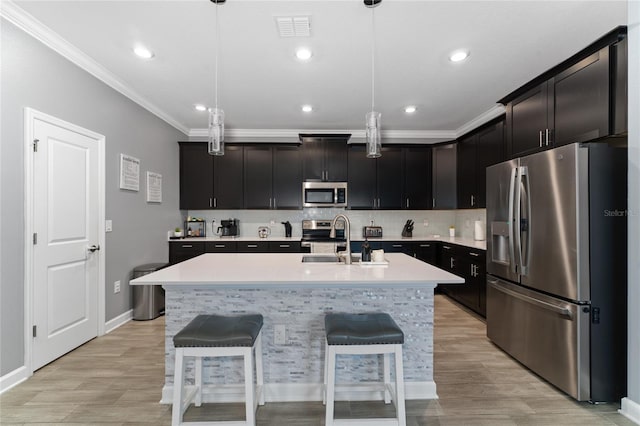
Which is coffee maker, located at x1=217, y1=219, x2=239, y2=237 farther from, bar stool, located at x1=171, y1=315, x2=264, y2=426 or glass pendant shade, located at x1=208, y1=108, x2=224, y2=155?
bar stool, located at x1=171, y1=315, x2=264, y2=426

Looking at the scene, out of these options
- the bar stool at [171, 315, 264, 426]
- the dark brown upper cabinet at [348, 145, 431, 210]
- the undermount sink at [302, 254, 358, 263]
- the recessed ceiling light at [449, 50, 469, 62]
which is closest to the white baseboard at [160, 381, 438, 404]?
the bar stool at [171, 315, 264, 426]

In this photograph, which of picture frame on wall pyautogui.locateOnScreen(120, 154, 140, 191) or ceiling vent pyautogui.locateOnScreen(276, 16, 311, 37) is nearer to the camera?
ceiling vent pyautogui.locateOnScreen(276, 16, 311, 37)

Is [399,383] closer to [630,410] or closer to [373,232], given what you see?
[630,410]

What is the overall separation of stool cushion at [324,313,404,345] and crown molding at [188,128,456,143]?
3.91 metres

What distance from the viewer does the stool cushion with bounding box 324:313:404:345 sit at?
1.71 metres

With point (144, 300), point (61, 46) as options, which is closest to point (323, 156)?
point (144, 300)

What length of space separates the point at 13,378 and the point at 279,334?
1.98m

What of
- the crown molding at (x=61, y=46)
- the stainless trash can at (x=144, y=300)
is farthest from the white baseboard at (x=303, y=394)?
the crown molding at (x=61, y=46)

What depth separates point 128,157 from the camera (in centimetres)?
371

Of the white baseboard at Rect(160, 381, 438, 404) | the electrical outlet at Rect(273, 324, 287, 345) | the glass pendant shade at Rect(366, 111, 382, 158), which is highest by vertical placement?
the glass pendant shade at Rect(366, 111, 382, 158)

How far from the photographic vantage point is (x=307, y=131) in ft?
17.4

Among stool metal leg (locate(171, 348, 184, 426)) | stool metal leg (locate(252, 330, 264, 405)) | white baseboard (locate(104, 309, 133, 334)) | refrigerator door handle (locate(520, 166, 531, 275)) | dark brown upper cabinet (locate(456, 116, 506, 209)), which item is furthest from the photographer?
dark brown upper cabinet (locate(456, 116, 506, 209))

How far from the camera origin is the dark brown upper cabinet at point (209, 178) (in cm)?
511

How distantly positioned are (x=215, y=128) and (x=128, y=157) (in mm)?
2148
